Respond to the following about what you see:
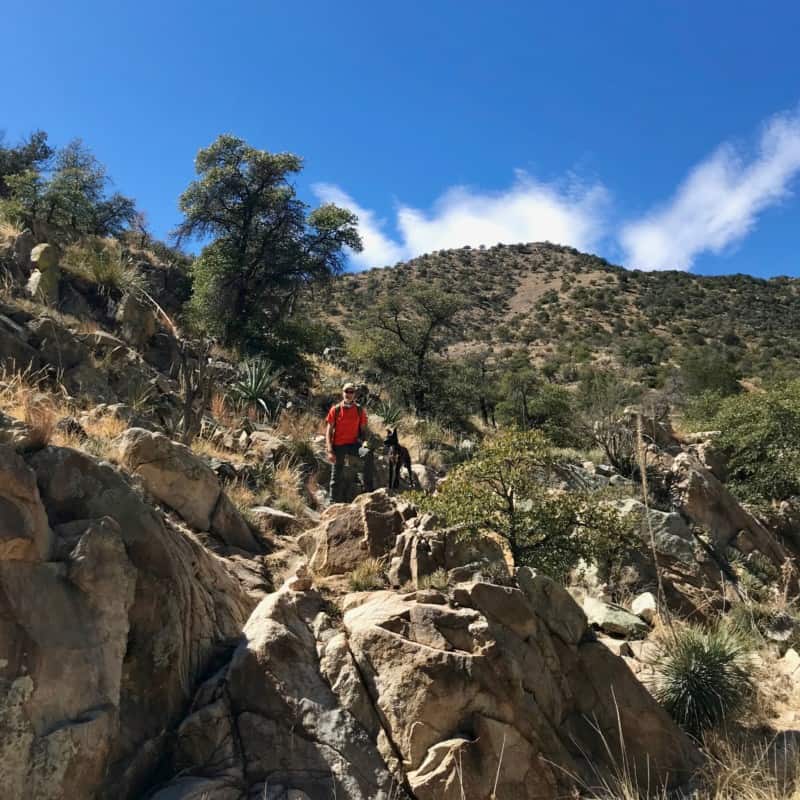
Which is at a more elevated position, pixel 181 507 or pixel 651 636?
pixel 181 507

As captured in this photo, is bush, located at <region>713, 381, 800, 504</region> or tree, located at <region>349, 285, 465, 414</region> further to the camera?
tree, located at <region>349, 285, 465, 414</region>

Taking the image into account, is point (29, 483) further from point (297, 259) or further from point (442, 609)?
point (297, 259)

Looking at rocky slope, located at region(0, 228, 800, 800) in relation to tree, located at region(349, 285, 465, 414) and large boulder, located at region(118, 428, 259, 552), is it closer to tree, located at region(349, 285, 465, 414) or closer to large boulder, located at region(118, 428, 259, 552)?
large boulder, located at region(118, 428, 259, 552)

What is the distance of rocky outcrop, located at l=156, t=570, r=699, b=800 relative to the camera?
12.2ft

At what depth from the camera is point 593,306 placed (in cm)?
5828

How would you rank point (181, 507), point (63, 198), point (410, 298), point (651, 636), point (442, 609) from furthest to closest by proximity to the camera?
point (410, 298)
point (63, 198)
point (651, 636)
point (181, 507)
point (442, 609)

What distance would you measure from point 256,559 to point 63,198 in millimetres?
20276

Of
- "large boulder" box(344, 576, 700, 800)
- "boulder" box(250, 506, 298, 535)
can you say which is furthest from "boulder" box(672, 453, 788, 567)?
"boulder" box(250, 506, 298, 535)

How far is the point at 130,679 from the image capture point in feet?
12.2

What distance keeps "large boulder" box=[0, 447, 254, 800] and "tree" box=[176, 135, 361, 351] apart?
15898 millimetres

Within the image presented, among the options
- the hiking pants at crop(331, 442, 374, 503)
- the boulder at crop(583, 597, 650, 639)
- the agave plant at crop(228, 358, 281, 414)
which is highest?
the agave plant at crop(228, 358, 281, 414)

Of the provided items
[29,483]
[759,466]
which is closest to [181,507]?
[29,483]

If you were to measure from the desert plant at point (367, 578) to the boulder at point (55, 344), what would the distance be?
6.60m

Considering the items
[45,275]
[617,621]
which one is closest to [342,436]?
[617,621]
